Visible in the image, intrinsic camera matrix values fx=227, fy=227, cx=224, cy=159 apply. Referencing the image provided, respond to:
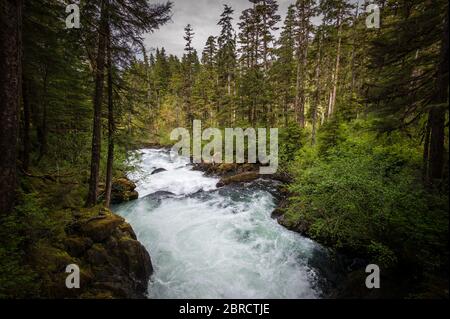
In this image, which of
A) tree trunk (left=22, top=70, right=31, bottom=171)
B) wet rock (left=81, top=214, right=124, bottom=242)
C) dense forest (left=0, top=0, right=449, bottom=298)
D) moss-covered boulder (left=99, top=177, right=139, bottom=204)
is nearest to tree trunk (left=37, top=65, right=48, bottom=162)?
dense forest (left=0, top=0, right=449, bottom=298)

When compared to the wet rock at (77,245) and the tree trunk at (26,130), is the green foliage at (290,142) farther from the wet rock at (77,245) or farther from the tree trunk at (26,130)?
the tree trunk at (26,130)

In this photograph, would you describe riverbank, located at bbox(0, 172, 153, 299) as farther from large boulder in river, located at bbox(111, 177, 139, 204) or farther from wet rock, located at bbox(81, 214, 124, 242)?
large boulder in river, located at bbox(111, 177, 139, 204)

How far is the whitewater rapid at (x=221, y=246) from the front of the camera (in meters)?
7.39

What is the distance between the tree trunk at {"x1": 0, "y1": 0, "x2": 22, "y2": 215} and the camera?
211 inches

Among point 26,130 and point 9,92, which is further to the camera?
point 26,130

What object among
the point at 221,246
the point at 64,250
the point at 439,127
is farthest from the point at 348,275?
the point at 64,250

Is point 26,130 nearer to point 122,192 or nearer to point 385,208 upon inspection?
point 122,192

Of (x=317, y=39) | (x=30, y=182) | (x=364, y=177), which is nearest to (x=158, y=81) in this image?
(x=317, y=39)

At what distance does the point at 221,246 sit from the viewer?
988 centimetres

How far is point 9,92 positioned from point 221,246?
8.62 m

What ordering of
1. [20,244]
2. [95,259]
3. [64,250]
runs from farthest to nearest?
[95,259], [64,250], [20,244]

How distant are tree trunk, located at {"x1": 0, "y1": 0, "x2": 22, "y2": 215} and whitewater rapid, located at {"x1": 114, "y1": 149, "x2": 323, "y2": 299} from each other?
4.93 meters

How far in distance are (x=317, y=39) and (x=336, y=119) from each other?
986 cm

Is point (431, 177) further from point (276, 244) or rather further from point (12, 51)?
point (12, 51)
